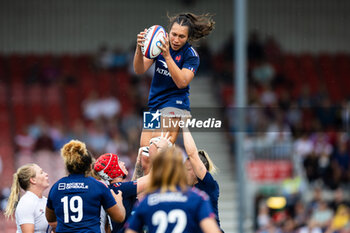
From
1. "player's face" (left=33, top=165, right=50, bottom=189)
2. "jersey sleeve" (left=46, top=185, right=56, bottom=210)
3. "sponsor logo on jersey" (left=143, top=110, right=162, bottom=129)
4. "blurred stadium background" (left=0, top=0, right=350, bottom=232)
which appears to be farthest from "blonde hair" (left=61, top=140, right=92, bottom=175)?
"blurred stadium background" (left=0, top=0, right=350, bottom=232)

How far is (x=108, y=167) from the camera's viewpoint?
5348 mm


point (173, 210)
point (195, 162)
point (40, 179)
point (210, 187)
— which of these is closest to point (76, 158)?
point (40, 179)

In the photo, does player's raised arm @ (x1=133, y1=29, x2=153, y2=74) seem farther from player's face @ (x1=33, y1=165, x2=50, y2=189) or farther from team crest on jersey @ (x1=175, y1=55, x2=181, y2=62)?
player's face @ (x1=33, y1=165, x2=50, y2=189)

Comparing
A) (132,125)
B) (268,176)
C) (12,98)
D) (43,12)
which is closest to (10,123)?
(12,98)

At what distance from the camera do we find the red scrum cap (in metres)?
5.35

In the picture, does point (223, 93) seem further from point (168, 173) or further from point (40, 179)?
point (168, 173)

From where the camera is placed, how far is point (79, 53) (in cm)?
1895

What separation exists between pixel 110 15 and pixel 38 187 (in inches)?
Answer: 575

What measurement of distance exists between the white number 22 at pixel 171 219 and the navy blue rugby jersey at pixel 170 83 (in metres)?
2.11

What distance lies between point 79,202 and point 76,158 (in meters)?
0.36

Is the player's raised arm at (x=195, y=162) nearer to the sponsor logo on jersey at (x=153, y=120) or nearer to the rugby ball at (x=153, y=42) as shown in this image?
the sponsor logo on jersey at (x=153, y=120)

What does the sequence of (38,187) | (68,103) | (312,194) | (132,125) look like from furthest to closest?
1. (68,103)
2. (132,125)
3. (312,194)
4. (38,187)

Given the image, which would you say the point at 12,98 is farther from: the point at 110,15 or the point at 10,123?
the point at 110,15

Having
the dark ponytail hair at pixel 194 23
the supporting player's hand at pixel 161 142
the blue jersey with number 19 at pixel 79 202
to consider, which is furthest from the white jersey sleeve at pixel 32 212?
the dark ponytail hair at pixel 194 23
